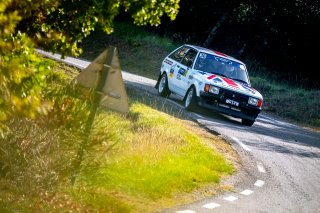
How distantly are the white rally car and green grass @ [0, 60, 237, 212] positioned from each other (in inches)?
269

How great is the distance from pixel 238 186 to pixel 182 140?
2.58 metres

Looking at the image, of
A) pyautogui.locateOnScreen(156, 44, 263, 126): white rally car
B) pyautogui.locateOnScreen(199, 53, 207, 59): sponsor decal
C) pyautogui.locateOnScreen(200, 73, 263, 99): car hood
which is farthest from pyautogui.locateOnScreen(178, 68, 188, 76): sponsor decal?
pyautogui.locateOnScreen(200, 73, 263, 99): car hood

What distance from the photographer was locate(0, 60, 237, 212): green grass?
24.2ft

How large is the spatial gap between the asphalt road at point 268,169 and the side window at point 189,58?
1426 millimetres

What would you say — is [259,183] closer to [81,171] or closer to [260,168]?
[260,168]

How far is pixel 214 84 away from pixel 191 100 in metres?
0.95

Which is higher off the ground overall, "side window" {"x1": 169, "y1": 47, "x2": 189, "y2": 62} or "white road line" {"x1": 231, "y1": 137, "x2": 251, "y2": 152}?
"side window" {"x1": 169, "y1": 47, "x2": 189, "y2": 62}

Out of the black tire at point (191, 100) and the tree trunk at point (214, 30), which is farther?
the tree trunk at point (214, 30)

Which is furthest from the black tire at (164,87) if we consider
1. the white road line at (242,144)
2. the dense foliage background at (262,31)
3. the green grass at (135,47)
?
the dense foliage background at (262,31)

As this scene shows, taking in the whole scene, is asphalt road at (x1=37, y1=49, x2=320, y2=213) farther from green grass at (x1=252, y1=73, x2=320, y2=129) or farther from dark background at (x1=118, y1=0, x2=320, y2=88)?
dark background at (x1=118, y1=0, x2=320, y2=88)

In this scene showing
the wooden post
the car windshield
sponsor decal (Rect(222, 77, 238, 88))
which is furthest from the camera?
the car windshield

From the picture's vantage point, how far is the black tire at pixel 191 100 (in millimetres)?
18109

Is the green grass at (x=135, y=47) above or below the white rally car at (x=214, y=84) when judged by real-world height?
below

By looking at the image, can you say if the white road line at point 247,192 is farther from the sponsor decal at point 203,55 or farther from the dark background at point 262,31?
the dark background at point 262,31
